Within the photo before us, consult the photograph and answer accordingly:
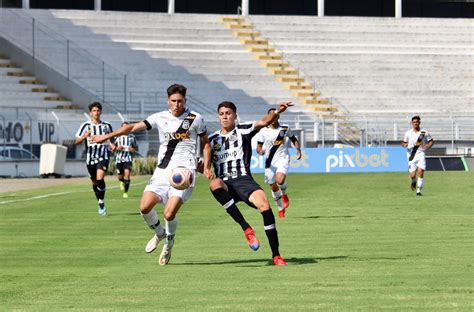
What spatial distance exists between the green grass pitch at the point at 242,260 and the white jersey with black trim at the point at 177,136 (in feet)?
3.83

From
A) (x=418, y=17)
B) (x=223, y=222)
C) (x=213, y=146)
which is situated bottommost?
(x=223, y=222)

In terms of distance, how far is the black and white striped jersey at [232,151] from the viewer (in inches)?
603

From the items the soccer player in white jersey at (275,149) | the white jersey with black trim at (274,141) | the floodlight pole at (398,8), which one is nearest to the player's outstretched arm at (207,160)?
the soccer player in white jersey at (275,149)

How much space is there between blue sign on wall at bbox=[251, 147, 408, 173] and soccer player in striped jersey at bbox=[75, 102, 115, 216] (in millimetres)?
22691

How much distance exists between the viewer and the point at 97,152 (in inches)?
998

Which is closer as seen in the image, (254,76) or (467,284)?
(467,284)

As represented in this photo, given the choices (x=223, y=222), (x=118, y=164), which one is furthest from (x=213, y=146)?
(x=118, y=164)

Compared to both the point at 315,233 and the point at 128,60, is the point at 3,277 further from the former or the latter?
the point at 128,60

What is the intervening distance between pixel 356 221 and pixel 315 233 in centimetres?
267

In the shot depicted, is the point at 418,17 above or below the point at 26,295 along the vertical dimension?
above

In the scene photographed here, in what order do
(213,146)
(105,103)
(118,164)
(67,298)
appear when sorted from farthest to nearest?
1. (105,103)
2. (118,164)
3. (213,146)
4. (67,298)

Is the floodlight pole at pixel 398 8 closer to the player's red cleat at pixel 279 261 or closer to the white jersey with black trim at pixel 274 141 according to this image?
the white jersey with black trim at pixel 274 141

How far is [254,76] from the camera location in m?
63.7

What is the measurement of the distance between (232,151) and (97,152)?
1035cm
